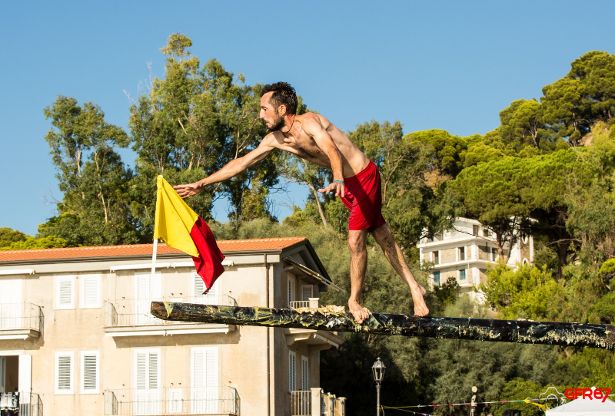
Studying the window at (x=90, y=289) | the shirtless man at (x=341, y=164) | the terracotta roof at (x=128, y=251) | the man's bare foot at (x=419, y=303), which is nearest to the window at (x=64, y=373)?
the window at (x=90, y=289)

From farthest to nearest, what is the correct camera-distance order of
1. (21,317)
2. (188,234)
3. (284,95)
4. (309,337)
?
(309,337) → (21,317) → (188,234) → (284,95)

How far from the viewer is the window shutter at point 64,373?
150 feet

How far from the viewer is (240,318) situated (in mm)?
9719

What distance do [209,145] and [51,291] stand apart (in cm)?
1997

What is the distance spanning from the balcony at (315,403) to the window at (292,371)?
0.60m

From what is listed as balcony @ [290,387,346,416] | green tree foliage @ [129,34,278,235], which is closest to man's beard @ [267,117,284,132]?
balcony @ [290,387,346,416]

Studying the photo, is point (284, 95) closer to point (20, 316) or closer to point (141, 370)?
point (141, 370)

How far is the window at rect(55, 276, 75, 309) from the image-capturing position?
46656 mm

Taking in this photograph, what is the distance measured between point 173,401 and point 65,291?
6048mm

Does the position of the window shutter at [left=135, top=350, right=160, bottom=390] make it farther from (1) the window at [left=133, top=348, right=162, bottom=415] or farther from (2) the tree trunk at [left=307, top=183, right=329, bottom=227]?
(2) the tree trunk at [left=307, top=183, right=329, bottom=227]

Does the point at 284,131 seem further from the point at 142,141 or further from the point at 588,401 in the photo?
the point at 142,141

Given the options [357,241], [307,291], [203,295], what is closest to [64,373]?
[203,295]

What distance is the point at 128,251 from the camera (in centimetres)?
4772

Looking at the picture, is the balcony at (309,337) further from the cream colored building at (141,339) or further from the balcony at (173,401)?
the balcony at (173,401)
